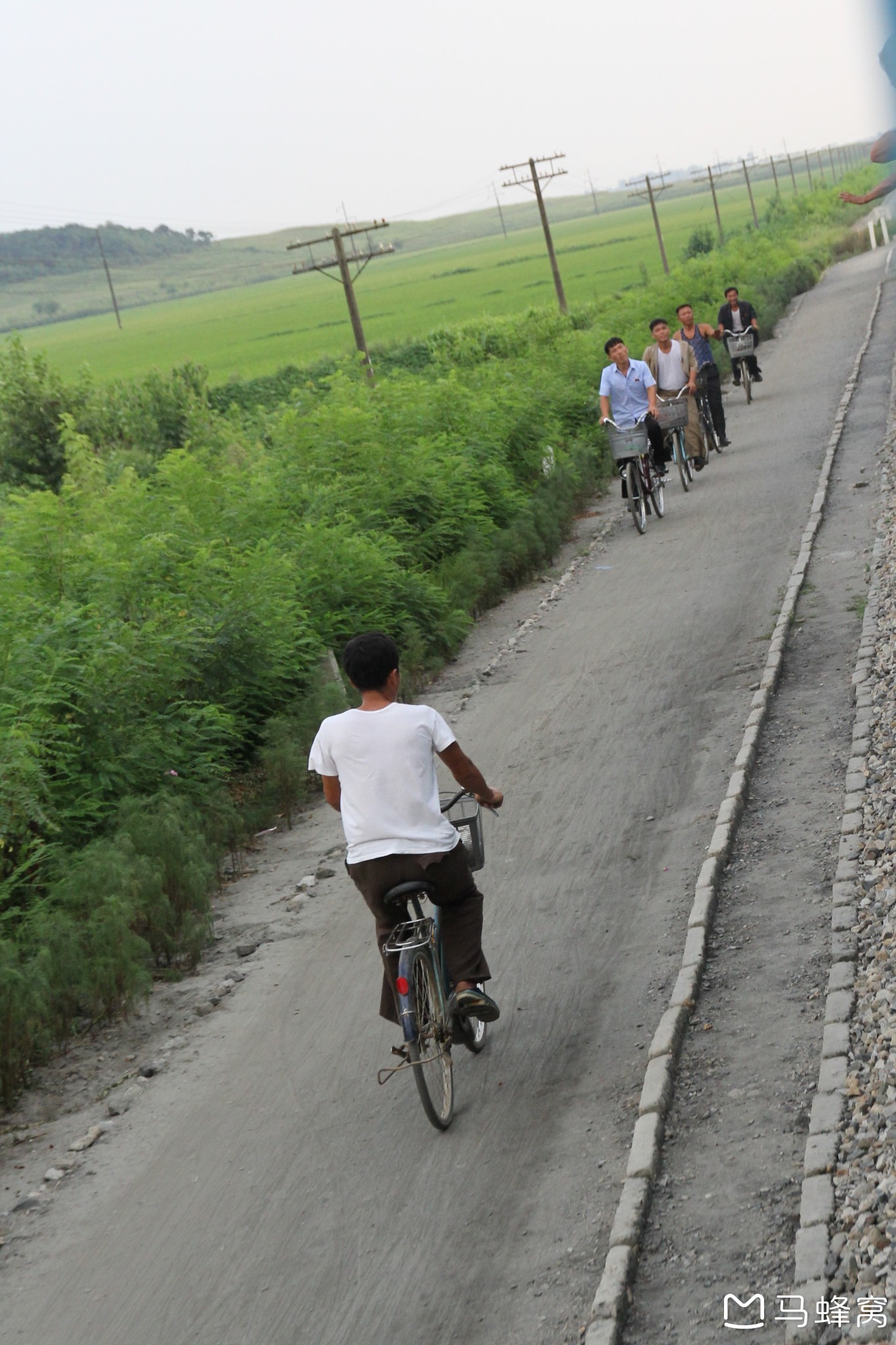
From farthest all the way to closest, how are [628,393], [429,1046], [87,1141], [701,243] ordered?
[701,243] < [628,393] < [87,1141] < [429,1046]

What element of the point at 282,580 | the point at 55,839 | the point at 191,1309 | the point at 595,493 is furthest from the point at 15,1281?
the point at 595,493

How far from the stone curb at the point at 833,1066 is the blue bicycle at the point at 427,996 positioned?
1492mm

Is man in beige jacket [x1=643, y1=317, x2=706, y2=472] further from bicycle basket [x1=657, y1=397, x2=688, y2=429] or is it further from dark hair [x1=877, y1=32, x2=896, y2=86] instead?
dark hair [x1=877, y1=32, x2=896, y2=86]

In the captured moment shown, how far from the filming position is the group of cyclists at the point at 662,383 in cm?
1684

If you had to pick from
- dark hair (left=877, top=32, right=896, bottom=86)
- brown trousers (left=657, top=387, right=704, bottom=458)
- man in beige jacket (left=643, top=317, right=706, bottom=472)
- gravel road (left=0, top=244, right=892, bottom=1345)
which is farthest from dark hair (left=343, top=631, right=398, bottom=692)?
brown trousers (left=657, top=387, right=704, bottom=458)

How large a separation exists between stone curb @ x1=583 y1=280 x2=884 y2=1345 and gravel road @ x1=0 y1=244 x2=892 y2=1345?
12 centimetres

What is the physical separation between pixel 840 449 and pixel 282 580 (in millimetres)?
9564

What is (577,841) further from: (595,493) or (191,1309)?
(595,493)

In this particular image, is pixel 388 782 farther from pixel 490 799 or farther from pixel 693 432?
pixel 693 432

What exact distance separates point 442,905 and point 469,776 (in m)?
0.56

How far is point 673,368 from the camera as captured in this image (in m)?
18.1

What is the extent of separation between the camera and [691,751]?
9.48m

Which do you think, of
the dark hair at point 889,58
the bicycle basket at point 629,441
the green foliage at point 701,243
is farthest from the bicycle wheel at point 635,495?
the green foliage at point 701,243

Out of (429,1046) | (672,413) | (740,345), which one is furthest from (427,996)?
(740,345)
